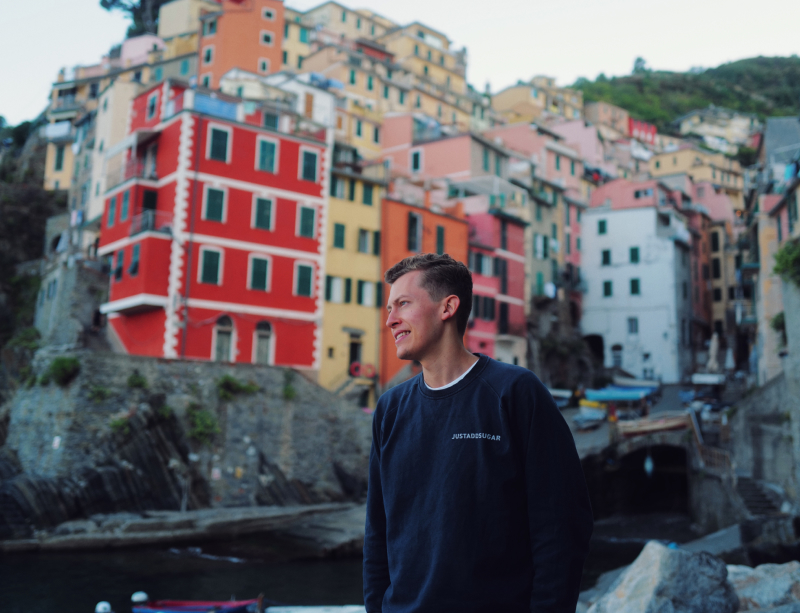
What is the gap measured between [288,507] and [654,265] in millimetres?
38214

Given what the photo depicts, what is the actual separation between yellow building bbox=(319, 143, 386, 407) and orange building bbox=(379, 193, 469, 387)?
0.53 m

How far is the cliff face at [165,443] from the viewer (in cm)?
2477

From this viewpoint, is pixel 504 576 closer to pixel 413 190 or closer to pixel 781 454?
pixel 781 454

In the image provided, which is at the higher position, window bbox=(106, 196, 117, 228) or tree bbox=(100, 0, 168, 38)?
tree bbox=(100, 0, 168, 38)

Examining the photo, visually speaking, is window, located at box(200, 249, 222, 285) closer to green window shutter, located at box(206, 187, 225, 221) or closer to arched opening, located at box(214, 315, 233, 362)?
green window shutter, located at box(206, 187, 225, 221)

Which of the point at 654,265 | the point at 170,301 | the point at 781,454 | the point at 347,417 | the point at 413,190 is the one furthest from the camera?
the point at 654,265

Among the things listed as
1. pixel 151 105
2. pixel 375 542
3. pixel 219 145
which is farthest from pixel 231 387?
pixel 375 542

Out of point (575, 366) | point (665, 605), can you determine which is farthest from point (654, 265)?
point (665, 605)

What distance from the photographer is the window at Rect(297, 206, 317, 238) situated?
34812 millimetres

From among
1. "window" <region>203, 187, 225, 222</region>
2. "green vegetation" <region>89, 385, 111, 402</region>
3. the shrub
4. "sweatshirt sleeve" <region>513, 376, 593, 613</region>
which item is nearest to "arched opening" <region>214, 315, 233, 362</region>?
"window" <region>203, 187, 225, 222</region>

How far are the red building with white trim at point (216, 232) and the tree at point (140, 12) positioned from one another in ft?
149

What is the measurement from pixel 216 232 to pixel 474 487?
30394mm

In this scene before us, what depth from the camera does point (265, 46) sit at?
61781 mm

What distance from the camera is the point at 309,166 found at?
117ft
